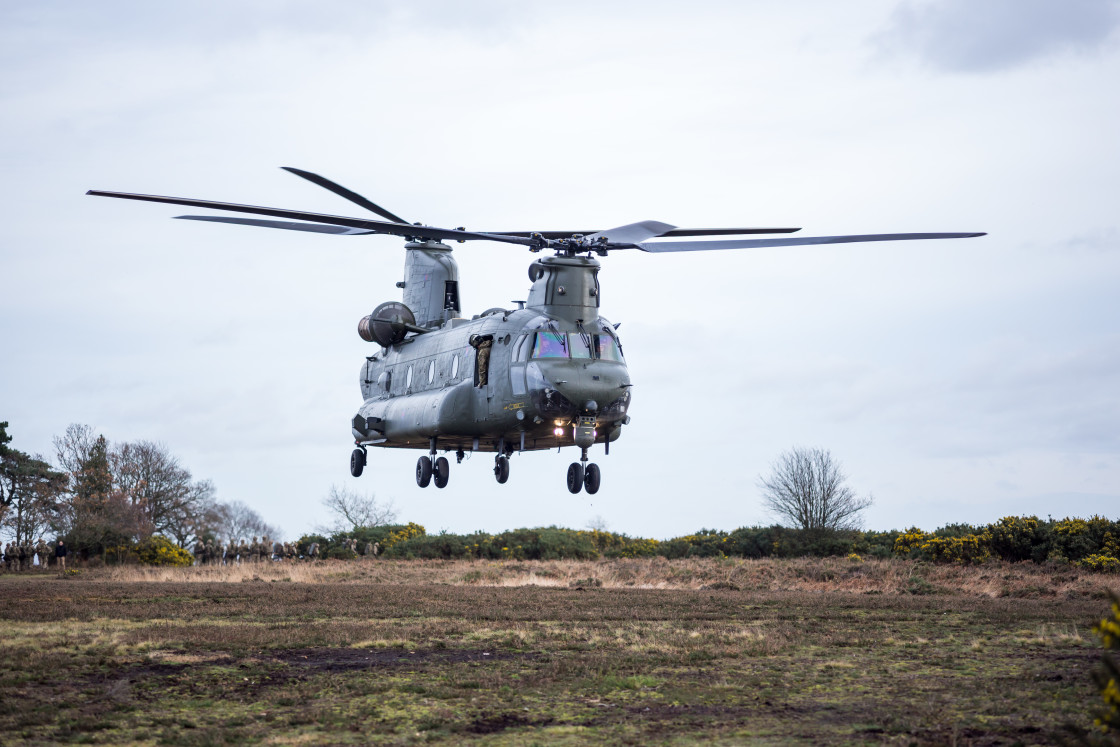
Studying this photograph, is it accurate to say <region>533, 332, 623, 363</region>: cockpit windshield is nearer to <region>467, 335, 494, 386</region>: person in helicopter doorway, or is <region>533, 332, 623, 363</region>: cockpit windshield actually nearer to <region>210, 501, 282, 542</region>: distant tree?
<region>467, 335, 494, 386</region>: person in helicopter doorway

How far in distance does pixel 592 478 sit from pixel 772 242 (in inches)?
293

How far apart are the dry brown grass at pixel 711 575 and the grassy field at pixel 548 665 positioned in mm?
436

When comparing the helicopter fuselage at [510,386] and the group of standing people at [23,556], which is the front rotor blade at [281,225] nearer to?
the helicopter fuselage at [510,386]

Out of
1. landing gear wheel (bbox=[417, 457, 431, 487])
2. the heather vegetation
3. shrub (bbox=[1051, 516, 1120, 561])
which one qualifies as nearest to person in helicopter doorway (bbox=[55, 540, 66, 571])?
the heather vegetation

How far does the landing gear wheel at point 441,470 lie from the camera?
31.0 meters

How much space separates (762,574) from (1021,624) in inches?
639

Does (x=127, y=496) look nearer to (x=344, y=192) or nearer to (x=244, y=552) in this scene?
(x=244, y=552)

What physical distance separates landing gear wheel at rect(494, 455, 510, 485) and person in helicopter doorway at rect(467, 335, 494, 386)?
2.15 m

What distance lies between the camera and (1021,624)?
78.7 ft

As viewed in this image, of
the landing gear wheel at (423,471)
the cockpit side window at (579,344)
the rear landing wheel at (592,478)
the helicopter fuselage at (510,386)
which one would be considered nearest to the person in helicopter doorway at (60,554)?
→ the helicopter fuselage at (510,386)

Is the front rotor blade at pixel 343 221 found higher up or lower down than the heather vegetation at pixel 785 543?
higher up

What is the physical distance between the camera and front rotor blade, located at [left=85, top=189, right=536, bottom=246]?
892 inches

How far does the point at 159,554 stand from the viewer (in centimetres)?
5119

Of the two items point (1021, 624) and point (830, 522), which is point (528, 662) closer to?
point (1021, 624)
